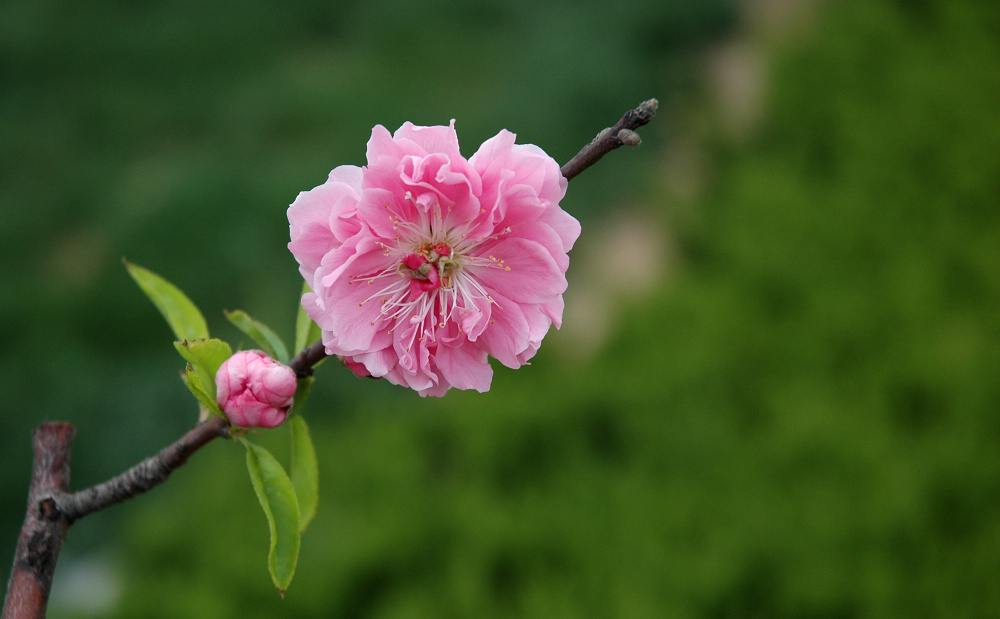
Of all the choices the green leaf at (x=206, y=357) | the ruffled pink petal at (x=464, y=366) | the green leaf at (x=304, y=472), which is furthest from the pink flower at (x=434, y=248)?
the green leaf at (x=304, y=472)

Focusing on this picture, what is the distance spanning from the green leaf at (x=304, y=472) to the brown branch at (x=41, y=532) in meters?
0.30

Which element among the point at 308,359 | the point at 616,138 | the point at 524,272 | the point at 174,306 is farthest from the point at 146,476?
the point at 616,138

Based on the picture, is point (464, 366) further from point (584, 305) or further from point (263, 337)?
point (584, 305)

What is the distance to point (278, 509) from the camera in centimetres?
105

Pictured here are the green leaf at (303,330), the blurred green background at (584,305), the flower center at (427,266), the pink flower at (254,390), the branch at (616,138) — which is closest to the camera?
the branch at (616,138)

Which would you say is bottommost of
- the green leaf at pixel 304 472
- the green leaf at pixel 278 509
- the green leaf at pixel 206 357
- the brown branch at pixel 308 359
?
the green leaf at pixel 278 509

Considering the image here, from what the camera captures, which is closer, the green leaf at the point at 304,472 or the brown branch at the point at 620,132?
the brown branch at the point at 620,132

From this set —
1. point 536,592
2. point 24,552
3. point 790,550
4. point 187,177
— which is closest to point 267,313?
point 187,177

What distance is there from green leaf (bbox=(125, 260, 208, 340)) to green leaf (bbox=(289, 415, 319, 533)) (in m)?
0.22

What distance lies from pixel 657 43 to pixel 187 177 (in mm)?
3030

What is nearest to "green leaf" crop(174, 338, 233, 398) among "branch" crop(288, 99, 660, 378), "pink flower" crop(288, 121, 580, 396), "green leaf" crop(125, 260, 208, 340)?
"pink flower" crop(288, 121, 580, 396)

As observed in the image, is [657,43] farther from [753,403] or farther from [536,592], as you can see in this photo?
[536,592]

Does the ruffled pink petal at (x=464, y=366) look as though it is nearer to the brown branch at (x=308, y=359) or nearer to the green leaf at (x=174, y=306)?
the brown branch at (x=308, y=359)

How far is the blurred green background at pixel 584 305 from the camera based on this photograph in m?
2.91
